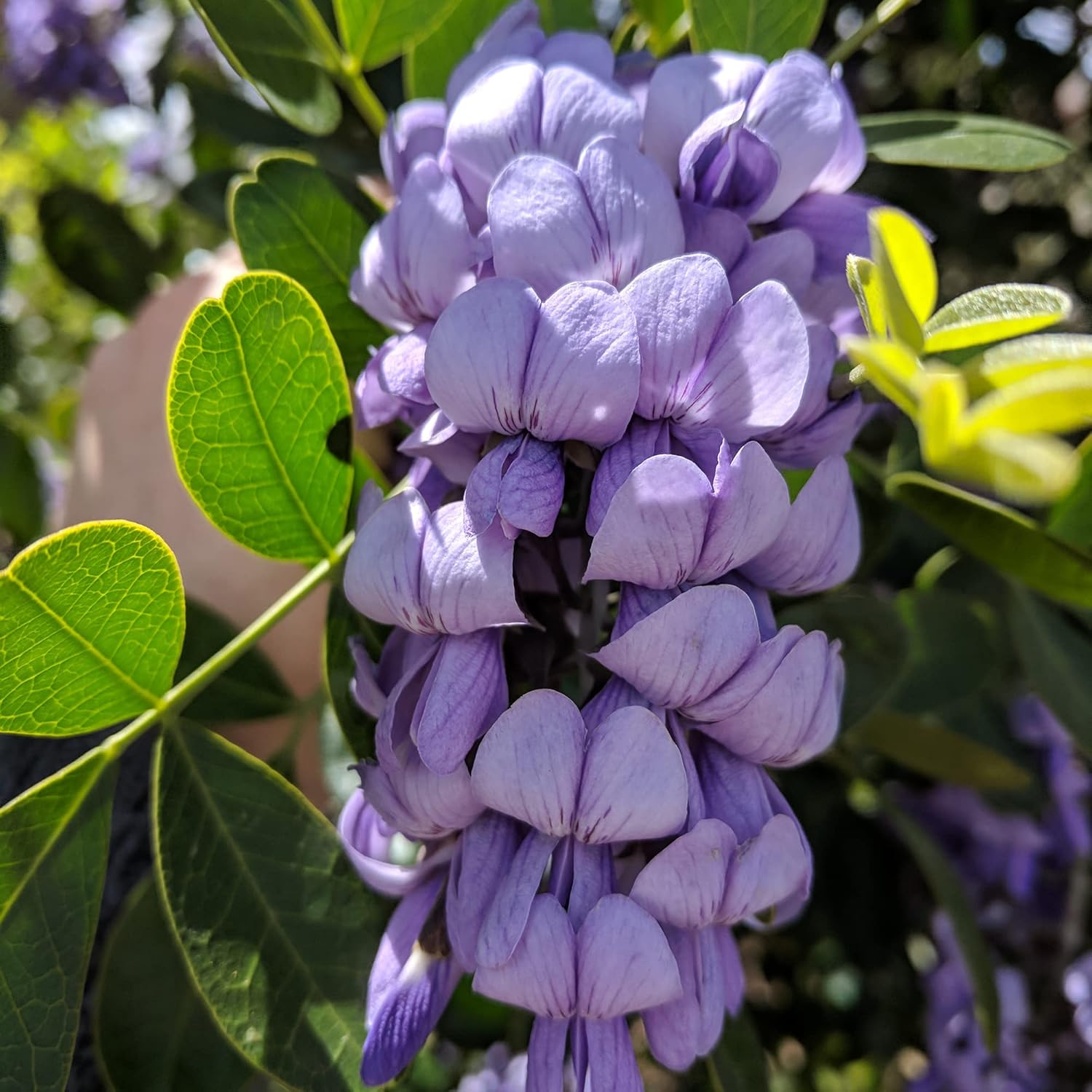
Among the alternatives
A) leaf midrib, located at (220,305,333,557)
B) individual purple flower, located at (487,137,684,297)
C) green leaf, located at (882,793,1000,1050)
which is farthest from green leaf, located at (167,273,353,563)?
green leaf, located at (882,793,1000,1050)

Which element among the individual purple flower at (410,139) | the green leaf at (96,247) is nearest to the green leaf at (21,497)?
the green leaf at (96,247)

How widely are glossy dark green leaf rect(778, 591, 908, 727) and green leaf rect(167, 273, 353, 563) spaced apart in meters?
0.31

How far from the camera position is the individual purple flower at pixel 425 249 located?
411 millimetres

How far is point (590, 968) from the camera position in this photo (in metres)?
0.36

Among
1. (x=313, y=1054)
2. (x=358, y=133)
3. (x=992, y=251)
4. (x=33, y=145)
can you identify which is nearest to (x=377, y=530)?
(x=313, y=1054)

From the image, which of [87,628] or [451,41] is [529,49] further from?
[87,628]

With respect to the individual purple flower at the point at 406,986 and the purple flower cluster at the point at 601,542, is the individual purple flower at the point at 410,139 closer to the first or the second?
the purple flower cluster at the point at 601,542

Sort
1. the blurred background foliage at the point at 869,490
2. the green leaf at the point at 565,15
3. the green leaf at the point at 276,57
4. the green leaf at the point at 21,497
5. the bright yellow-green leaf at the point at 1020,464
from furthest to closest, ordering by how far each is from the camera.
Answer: the green leaf at the point at 21,497 → the blurred background foliage at the point at 869,490 → the green leaf at the point at 565,15 → the green leaf at the point at 276,57 → the bright yellow-green leaf at the point at 1020,464

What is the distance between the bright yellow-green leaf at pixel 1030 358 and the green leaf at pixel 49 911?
394 millimetres

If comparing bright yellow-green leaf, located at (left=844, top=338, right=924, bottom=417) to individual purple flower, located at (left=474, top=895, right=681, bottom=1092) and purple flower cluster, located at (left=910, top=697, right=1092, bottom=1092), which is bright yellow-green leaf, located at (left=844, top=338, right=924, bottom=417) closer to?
individual purple flower, located at (left=474, top=895, right=681, bottom=1092)

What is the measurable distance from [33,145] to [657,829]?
6.07ft

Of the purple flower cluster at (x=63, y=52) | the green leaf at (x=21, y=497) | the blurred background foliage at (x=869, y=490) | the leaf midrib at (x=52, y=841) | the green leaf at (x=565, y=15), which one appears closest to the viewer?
the leaf midrib at (x=52, y=841)

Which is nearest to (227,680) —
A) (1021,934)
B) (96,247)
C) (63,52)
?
(96,247)

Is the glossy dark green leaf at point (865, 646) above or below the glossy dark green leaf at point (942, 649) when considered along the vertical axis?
above
